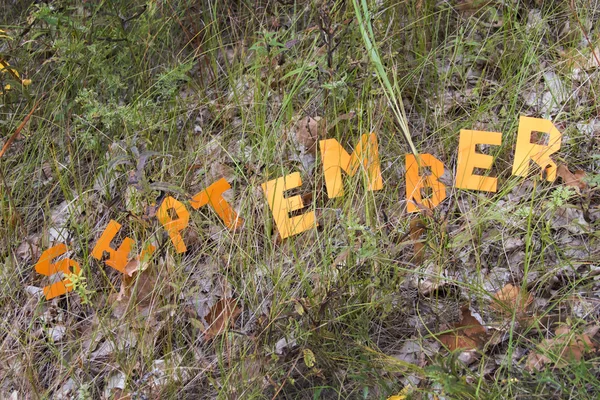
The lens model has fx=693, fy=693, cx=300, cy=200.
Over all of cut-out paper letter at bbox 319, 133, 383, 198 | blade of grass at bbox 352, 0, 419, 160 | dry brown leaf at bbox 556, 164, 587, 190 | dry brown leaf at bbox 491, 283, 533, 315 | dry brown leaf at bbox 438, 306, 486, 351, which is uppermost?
blade of grass at bbox 352, 0, 419, 160

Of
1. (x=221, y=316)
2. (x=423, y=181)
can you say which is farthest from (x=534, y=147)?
(x=221, y=316)

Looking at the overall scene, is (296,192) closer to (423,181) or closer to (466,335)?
(423,181)

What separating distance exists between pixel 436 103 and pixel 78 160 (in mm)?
1544

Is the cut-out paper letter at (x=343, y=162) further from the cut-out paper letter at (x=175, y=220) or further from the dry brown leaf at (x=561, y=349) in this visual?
the dry brown leaf at (x=561, y=349)

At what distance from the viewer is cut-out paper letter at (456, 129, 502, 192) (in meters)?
2.58

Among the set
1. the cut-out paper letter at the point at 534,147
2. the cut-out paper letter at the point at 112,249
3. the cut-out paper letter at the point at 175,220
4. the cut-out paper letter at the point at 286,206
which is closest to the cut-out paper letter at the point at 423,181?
the cut-out paper letter at the point at 534,147

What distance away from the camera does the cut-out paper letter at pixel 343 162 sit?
2.60m

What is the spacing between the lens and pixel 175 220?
2590mm

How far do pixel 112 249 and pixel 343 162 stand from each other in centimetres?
93

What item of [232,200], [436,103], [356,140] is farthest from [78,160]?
[436,103]

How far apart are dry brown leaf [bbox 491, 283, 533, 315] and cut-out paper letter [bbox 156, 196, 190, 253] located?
3.73ft

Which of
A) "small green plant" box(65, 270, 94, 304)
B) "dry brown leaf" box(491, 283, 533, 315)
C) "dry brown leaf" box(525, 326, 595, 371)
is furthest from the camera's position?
"small green plant" box(65, 270, 94, 304)

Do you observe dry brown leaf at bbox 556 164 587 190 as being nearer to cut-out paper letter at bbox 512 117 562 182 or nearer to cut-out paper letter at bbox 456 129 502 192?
cut-out paper letter at bbox 512 117 562 182

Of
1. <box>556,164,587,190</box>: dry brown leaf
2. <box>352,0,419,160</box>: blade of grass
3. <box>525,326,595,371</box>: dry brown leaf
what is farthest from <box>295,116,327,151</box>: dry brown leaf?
<box>525,326,595,371</box>: dry brown leaf
